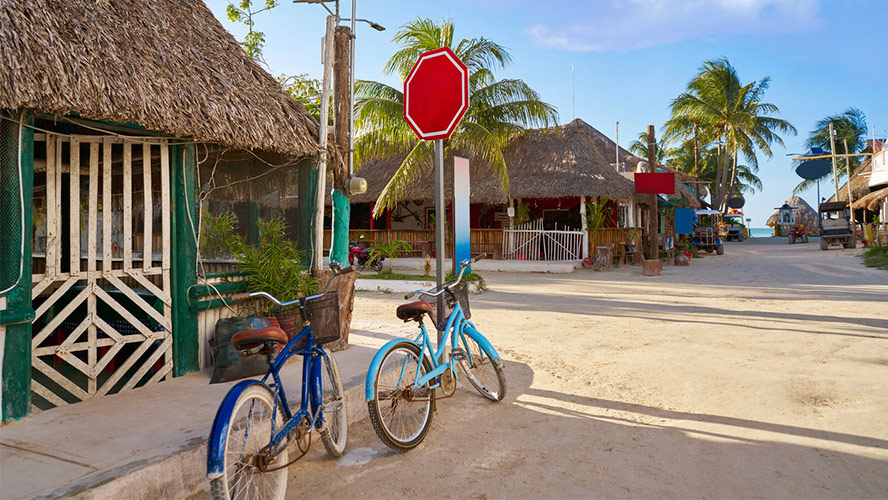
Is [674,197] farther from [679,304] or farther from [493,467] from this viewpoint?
[493,467]

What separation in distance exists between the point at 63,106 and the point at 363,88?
47.2 ft

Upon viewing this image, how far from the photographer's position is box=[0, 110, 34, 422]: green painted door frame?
137 inches

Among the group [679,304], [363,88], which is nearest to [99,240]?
[679,304]

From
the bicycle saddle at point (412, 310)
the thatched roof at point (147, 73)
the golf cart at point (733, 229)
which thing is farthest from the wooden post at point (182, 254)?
the golf cart at point (733, 229)

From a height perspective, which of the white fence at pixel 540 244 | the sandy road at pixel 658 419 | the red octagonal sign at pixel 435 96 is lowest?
the sandy road at pixel 658 419

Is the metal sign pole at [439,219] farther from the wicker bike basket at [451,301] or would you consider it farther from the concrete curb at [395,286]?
the concrete curb at [395,286]

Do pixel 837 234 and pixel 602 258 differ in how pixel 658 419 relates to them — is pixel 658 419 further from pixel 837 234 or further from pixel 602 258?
pixel 837 234

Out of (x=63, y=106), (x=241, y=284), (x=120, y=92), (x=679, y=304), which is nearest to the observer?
(x=63, y=106)

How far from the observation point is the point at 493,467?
3316mm

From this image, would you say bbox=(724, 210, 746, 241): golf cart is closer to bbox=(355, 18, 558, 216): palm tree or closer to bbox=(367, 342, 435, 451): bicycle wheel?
bbox=(355, 18, 558, 216): palm tree

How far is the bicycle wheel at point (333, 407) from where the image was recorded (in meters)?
3.34

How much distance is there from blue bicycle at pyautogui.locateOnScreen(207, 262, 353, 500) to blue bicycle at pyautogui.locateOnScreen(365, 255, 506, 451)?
0.28m

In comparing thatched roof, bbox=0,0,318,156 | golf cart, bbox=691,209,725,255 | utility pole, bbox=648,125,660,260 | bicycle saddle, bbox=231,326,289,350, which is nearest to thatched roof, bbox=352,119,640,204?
utility pole, bbox=648,125,660,260

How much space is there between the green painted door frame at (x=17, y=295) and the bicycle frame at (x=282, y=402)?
69.3 inches
